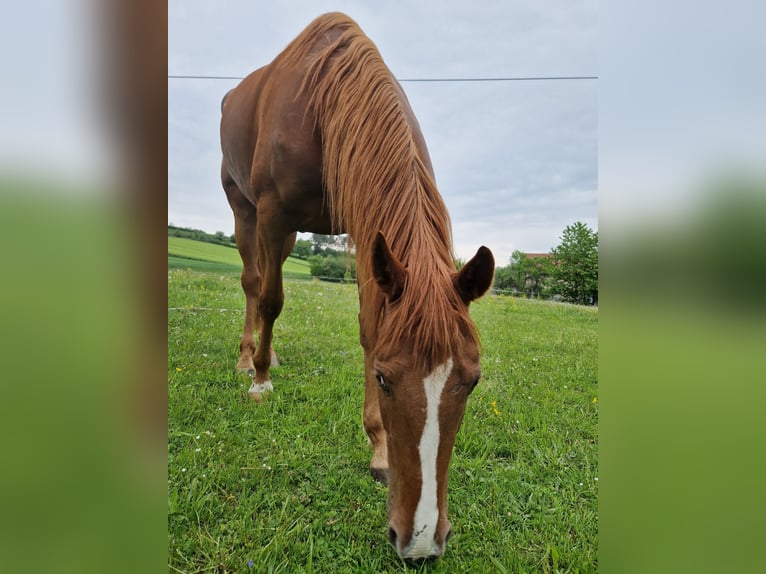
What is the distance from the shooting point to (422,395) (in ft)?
4.56

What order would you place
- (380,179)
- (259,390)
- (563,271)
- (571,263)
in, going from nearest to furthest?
(380,179) → (259,390) → (571,263) → (563,271)

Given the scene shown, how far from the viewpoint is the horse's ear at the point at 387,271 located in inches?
59.4

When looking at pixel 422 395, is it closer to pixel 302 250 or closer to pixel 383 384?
pixel 383 384

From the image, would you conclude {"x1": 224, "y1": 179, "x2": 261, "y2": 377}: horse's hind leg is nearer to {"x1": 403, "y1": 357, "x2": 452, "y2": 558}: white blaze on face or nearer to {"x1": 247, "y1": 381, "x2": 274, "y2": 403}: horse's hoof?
{"x1": 247, "y1": 381, "x2": 274, "y2": 403}: horse's hoof

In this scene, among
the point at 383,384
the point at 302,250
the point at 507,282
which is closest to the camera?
the point at 383,384

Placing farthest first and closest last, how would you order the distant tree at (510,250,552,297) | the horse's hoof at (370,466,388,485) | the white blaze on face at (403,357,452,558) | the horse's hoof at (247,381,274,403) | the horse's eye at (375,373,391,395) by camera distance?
the distant tree at (510,250,552,297)
the horse's hoof at (247,381,274,403)
the horse's hoof at (370,466,388,485)
the horse's eye at (375,373,391,395)
the white blaze on face at (403,357,452,558)

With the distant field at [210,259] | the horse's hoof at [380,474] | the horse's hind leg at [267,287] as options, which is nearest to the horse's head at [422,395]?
the horse's hoof at [380,474]

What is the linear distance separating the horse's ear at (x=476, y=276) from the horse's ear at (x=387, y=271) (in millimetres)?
239

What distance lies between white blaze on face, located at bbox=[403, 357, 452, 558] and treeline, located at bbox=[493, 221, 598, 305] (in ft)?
2.22

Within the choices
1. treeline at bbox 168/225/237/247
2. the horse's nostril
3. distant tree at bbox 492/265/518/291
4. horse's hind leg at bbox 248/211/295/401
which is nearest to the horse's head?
the horse's nostril

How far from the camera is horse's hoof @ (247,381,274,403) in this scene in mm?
3236

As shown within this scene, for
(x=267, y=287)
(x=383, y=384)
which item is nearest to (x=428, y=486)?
(x=383, y=384)

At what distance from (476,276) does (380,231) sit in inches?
18.1
